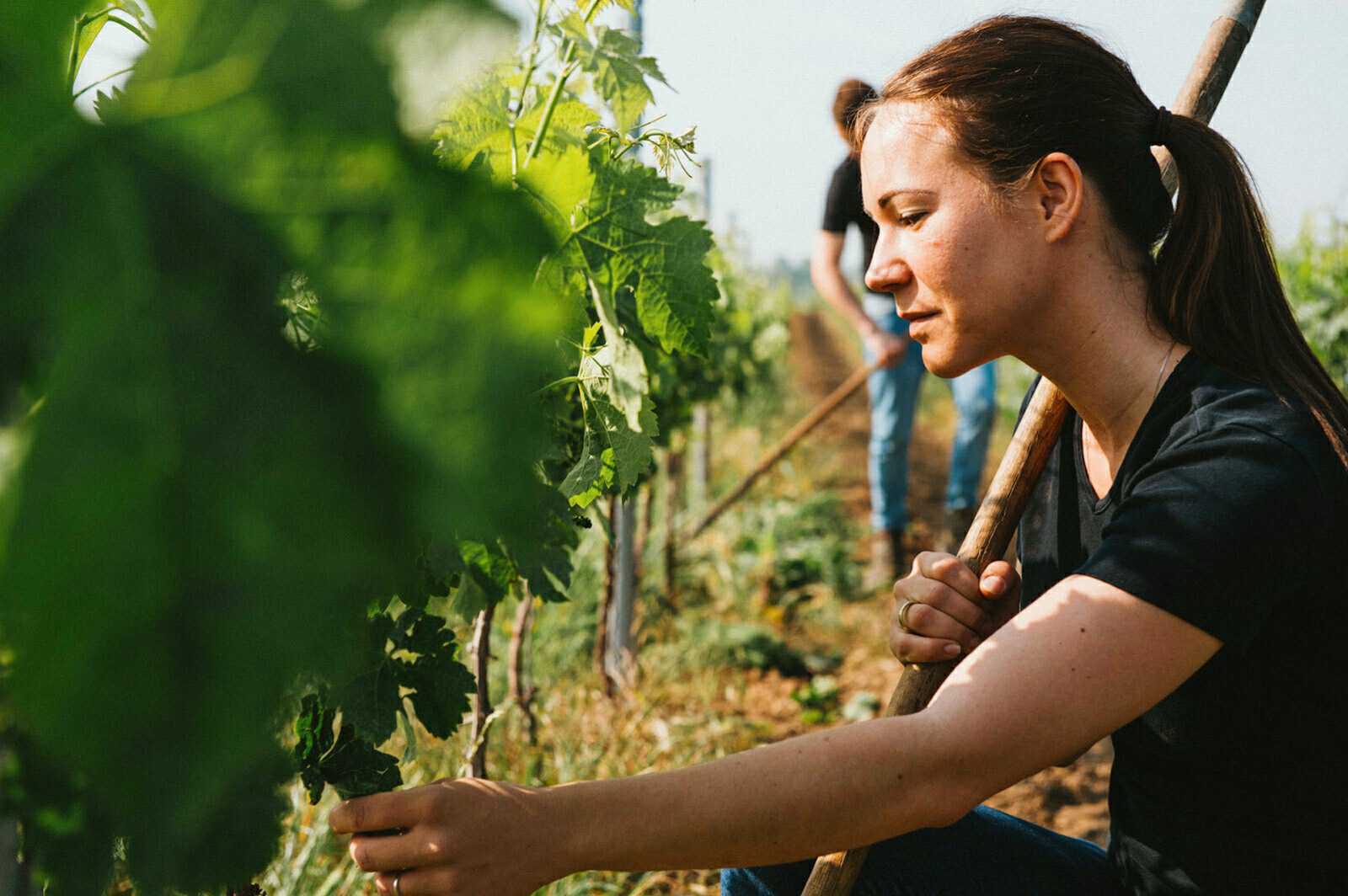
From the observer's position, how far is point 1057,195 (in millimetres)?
1481

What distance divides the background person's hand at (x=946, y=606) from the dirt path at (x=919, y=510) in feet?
6.29

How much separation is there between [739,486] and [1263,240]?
364cm

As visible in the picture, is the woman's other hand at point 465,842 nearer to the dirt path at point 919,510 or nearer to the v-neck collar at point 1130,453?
the v-neck collar at point 1130,453

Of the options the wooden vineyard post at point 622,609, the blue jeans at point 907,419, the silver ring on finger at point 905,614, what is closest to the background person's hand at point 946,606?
the silver ring on finger at point 905,614

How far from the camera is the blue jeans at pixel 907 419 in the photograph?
17.7ft

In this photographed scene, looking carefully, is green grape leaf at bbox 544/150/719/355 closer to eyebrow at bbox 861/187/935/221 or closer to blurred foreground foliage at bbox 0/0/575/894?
eyebrow at bbox 861/187/935/221


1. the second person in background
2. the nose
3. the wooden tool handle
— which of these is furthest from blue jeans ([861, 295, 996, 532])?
the nose


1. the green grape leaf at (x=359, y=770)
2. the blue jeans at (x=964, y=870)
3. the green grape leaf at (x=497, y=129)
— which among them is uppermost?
the green grape leaf at (x=497, y=129)

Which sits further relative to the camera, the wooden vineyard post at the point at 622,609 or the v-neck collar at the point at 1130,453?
the wooden vineyard post at the point at 622,609

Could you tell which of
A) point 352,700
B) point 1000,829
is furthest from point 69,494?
point 1000,829

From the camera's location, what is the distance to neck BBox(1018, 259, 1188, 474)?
1498 millimetres

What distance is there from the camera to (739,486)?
5.15 metres

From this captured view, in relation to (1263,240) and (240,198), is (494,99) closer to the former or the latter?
(240,198)

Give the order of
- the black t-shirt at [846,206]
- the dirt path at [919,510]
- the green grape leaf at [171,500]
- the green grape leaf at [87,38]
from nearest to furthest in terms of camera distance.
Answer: the green grape leaf at [171,500] < the green grape leaf at [87,38] < the dirt path at [919,510] < the black t-shirt at [846,206]
